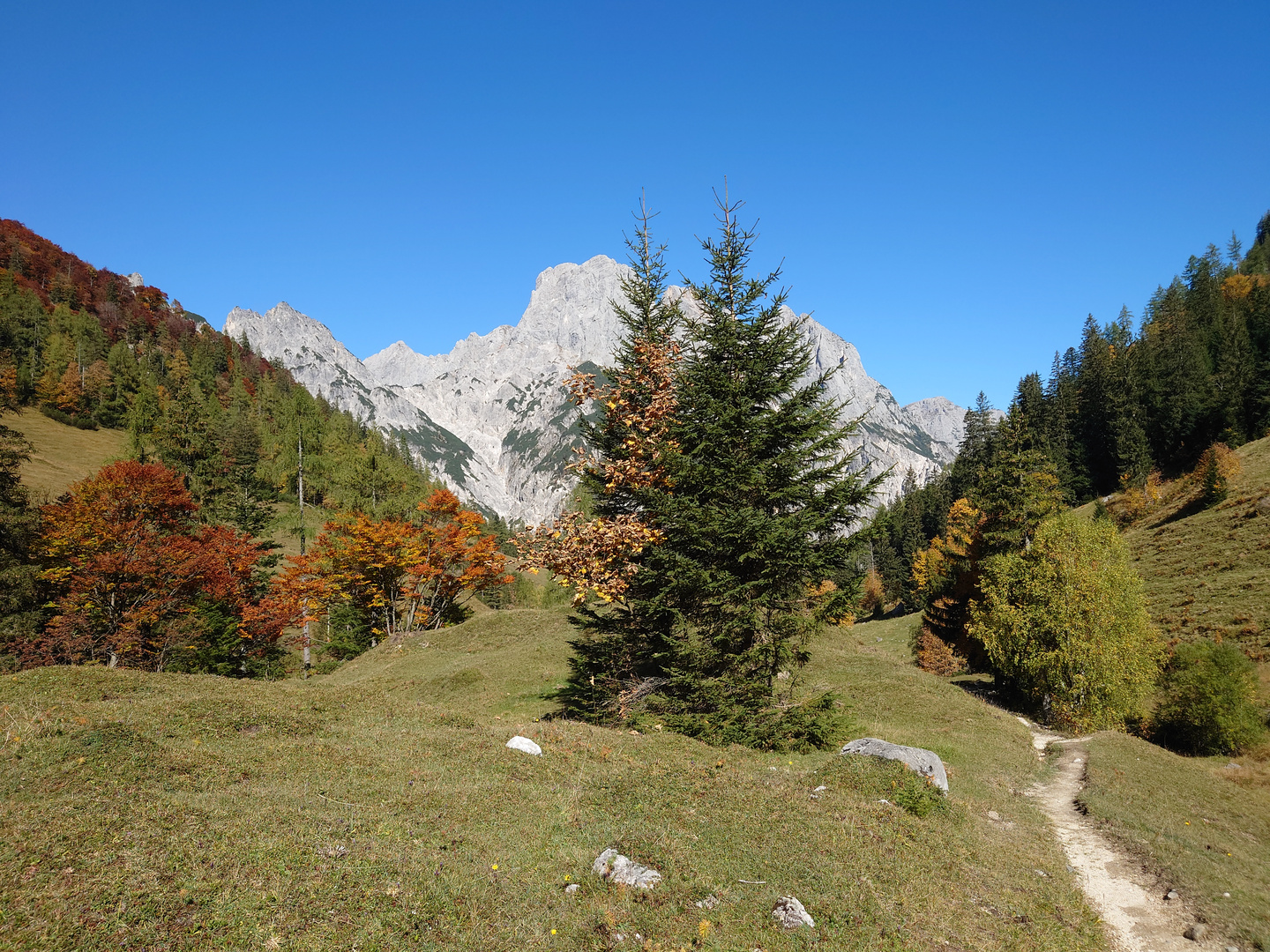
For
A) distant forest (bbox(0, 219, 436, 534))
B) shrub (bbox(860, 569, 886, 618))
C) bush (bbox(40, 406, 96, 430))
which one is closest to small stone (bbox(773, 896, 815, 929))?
distant forest (bbox(0, 219, 436, 534))

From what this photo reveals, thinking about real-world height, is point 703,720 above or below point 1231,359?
below

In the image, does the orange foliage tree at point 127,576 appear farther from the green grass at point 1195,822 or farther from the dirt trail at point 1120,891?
the green grass at point 1195,822

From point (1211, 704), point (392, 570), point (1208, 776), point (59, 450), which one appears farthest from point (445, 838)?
point (59, 450)

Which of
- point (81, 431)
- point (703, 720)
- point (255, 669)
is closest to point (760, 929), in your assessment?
point (703, 720)

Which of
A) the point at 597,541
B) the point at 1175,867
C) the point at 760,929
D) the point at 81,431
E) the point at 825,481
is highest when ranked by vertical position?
the point at 81,431

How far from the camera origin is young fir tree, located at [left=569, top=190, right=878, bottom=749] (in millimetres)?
16016

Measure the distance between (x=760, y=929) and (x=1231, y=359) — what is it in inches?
4364

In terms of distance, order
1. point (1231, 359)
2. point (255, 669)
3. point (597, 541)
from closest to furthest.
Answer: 1. point (597, 541)
2. point (255, 669)
3. point (1231, 359)

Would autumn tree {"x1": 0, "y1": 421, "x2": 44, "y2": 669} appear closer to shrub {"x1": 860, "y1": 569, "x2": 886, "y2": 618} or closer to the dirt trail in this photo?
the dirt trail

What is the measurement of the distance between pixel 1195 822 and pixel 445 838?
22686 mm

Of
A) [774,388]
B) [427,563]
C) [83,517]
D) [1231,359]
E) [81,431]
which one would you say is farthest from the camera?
[81,431]

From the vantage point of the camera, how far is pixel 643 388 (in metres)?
18.8

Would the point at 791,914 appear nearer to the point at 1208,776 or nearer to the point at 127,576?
the point at 1208,776

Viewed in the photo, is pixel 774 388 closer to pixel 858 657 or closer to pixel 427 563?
pixel 858 657
